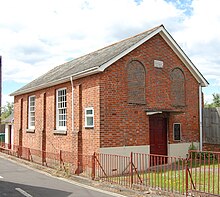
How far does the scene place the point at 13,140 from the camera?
23797 millimetres

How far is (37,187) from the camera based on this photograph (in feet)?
35.1

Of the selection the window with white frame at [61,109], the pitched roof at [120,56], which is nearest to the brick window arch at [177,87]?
the pitched roof at [120,56]

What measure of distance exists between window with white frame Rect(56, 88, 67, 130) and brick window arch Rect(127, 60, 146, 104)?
4.14 meters

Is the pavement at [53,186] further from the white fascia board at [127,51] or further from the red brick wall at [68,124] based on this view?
the white fascia board at [127,51]

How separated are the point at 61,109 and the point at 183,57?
7.26 meters

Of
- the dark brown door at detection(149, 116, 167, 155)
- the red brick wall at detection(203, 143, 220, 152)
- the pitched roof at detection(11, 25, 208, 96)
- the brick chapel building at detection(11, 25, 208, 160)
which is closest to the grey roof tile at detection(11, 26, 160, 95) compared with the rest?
the pitched roof at detection(11, 25, 208, 96)

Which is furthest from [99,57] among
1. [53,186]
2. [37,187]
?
[37,187]

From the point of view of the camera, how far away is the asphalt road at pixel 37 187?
952cm


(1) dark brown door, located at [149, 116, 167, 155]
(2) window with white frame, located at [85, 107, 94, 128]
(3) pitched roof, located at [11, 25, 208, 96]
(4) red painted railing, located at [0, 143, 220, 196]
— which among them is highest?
(3) pitched roof, located at [11, 25, 208, 96]

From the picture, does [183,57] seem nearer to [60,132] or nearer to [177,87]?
[177,87]

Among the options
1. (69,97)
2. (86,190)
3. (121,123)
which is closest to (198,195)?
(86,190)

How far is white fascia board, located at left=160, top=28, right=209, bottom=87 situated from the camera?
15.2m

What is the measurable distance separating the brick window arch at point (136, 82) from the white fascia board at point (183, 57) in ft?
7.17

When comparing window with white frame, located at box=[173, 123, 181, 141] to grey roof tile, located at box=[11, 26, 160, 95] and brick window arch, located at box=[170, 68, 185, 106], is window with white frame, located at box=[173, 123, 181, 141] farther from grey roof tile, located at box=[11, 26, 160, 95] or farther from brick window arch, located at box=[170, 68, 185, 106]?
grey roof tile, located at box=[11, 26, 160, 95]
